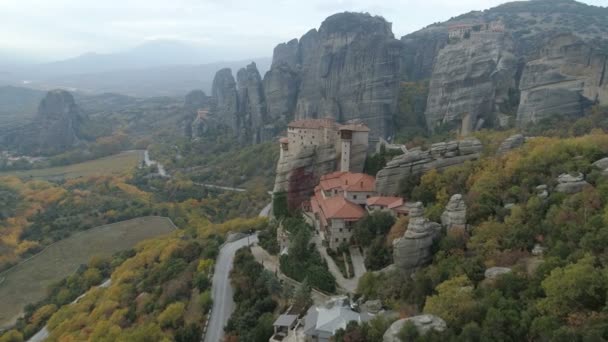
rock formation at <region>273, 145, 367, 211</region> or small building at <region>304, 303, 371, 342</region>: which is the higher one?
rock formation at <region>273, 145, 367, 211</region>

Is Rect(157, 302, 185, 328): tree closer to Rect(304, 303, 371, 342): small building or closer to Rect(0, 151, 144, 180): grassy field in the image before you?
Rect(304, 303, 371, 342): small building

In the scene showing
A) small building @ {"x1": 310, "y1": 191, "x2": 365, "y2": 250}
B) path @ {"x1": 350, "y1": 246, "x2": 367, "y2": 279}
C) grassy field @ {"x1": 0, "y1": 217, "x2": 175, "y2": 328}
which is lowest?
grassy field @ {"x1": 0, "y1": 217, "x2": 175, "y2": 328}

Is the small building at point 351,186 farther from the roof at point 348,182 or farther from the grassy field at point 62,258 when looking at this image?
the grassy field at point 62,258

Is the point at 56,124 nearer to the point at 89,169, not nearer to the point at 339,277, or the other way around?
the point at 89,169

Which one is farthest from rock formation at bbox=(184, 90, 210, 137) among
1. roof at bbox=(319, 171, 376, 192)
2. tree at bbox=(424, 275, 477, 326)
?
tree at bbox=(424, 275, 477, 326)

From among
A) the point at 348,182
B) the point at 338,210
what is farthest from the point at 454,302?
the point at 348,182

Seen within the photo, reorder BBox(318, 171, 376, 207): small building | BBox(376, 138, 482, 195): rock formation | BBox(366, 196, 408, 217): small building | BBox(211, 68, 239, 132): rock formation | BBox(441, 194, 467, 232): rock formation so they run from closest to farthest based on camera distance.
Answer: BBox(441, 194, 467, 232): rock formation < BBox(366, 196, 408, 217): small building < BBox(376, 138, 482, 195): rock formation < BBox(318, 171, 376, 207): small building < BBox(211, 68, 239, 132): rock formation

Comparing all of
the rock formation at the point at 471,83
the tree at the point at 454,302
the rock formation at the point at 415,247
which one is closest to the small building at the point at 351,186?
the rock formation at the point at 415,247
